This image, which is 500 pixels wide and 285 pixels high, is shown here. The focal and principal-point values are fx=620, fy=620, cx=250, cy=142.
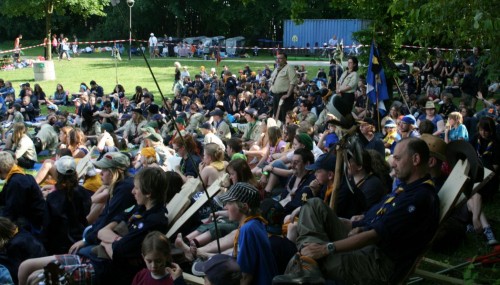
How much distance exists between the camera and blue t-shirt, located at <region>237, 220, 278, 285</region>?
13.6 ft

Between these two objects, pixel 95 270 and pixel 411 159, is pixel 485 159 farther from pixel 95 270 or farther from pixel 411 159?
pixel 95 270

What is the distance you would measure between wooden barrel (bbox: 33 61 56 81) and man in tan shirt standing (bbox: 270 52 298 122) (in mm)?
17723

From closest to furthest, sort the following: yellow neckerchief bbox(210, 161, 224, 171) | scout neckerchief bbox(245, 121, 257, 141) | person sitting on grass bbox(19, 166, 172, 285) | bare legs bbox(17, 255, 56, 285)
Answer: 1. person sitting on grass bbox(19, 166, 172, 285)
2. bare legs bbox(17, 255, 56, 285)
3. yellow neckerchief bbox(210, 161, 224, 171)
4. scout neckerchief bbox(245, 121, 257, 141)

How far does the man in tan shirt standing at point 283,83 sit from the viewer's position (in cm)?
1315

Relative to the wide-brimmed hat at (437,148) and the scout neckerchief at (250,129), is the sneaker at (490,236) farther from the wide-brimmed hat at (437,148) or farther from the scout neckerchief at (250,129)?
the scout neckerchief at (250,129)

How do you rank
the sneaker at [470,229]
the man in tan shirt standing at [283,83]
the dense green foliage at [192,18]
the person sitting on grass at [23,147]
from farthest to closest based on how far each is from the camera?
1. the dense green foliage at [192,18]
2. the man in tan shirt standing at [283,83]
3. the person sitting on grass at [23,147]
4. the sneaker at [470,229]

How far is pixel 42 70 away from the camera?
28.3m

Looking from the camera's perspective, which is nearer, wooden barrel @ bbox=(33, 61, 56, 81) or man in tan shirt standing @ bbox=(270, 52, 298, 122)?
man in tan shirt standing @ bbox=(270, 52, 298, 122)

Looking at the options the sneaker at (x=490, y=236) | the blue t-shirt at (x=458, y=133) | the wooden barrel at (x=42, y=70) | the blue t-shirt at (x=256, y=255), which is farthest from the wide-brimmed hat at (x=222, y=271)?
the wooden barrel at (x=42, y=70)

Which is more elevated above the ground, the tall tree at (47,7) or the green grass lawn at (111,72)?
the tall tree at (47,7)

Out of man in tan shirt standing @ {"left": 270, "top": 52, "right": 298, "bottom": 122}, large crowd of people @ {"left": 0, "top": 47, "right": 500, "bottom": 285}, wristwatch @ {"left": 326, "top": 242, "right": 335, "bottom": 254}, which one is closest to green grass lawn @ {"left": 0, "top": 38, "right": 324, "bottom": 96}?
man in tan shirt standing @ {"left": 270, "top": 52, "right": 298, "bottom": 122}

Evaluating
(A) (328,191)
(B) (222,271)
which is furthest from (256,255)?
(A) (328,191)

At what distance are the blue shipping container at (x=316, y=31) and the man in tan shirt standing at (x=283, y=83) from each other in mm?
28386

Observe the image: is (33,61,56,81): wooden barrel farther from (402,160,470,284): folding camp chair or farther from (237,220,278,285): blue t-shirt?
(402,160,470,284): folding camp chair
